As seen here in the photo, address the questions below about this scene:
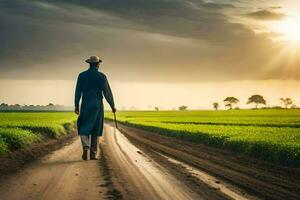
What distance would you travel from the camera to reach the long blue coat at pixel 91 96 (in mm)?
14117

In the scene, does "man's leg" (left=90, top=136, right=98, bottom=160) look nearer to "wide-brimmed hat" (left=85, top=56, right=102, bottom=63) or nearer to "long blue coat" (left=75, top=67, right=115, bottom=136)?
"long blue coat" (left=75, top=67, right=115, bottom=136)

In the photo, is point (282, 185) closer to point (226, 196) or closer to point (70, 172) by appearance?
point (226, 196)

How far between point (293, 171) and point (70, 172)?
6.63m

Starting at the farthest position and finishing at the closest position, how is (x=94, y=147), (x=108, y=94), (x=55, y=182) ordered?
(x=108, y=94), (x=94, y=147), (x=55, y=182)

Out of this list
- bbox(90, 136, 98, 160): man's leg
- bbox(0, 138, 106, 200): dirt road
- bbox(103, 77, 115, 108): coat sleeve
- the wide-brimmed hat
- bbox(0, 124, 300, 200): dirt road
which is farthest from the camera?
bbox(103, 77, 115, 108): coat sleeve

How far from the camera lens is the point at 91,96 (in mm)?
14203

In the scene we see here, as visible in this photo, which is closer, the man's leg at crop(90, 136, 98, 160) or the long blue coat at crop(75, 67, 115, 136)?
the man's leg at crop(90, 136, 98, 160)

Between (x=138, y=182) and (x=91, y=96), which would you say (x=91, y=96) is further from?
(x=138, y=182)

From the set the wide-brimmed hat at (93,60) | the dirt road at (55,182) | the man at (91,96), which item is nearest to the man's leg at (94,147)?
the man at (91,96)

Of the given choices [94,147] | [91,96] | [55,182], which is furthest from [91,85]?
[55,182]

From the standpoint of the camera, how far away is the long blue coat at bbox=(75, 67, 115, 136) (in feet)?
46.3

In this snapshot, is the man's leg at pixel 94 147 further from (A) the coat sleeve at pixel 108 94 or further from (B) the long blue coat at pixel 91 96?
(A) the coat sleeve at pixel 108 94

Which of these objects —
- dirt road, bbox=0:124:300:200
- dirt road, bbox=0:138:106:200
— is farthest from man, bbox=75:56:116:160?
dirt road, bbox=0:138:106:200

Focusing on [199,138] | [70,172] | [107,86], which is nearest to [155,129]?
[199,138]
